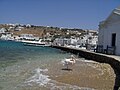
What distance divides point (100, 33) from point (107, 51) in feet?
18.0

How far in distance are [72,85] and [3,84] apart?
2.88 meters

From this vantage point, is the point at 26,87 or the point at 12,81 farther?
the point at 12,81

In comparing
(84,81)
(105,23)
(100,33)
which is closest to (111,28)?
(105,23)

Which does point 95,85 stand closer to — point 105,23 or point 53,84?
point 53,84

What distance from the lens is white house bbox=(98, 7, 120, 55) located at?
30031 millimetres

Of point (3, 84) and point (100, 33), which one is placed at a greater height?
point (100, 33)

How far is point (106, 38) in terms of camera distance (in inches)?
1339

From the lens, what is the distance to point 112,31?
31.6 metres

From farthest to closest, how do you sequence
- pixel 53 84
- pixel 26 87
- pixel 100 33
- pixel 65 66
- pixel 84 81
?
pixel 100 33 < pixel 65 66 < pixel 84 81 < pixel 53 84 < pixel 26 87

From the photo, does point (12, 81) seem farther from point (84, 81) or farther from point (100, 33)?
point (100, 33)

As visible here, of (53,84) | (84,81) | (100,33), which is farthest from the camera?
(100,33)

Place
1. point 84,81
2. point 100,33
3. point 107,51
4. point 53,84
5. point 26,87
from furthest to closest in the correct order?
point 100,33 → point 107,51 → point 84,81 → point 53,84 → point 26,87

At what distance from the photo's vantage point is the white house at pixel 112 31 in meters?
30.0

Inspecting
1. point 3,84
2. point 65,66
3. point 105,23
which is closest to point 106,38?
point 105,23
